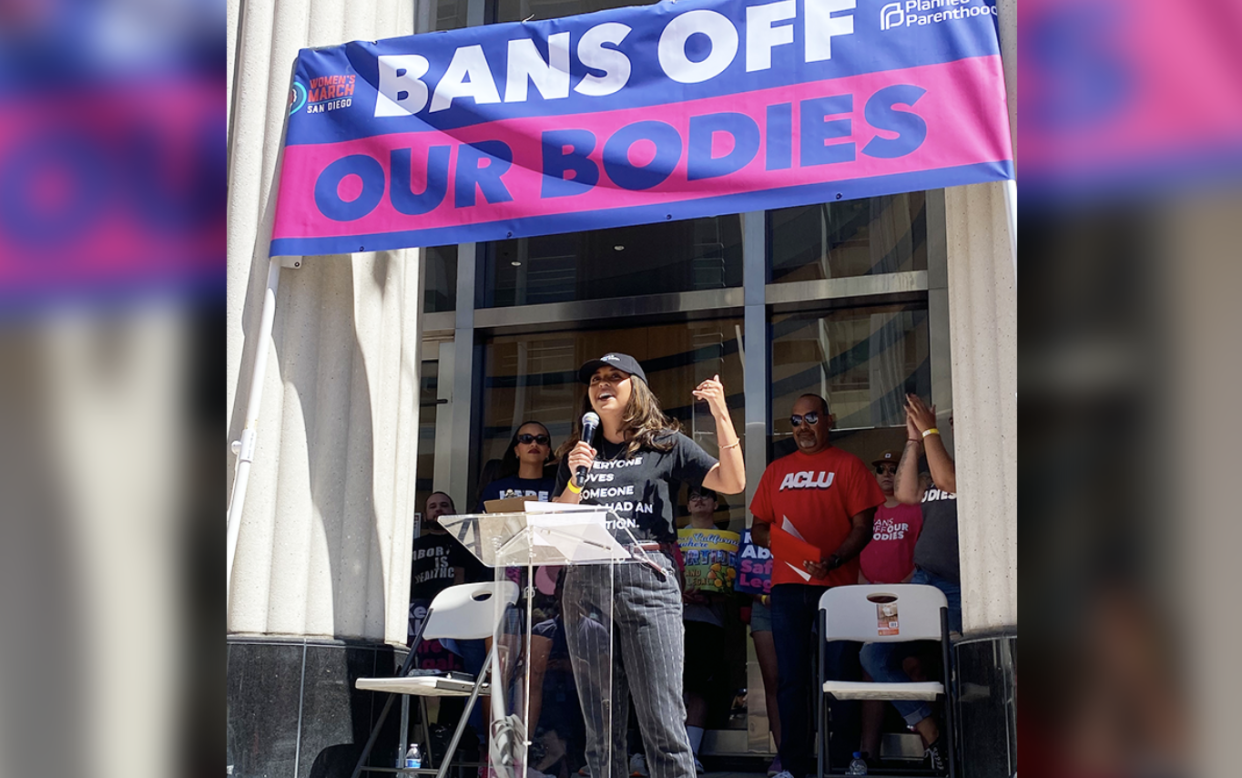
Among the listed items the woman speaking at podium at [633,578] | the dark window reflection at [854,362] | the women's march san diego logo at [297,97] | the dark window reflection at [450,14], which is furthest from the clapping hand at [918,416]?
the dark window reflection at [450,14]

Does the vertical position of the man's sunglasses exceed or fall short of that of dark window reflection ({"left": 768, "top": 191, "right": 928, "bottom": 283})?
it falls short

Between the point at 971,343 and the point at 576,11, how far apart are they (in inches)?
192

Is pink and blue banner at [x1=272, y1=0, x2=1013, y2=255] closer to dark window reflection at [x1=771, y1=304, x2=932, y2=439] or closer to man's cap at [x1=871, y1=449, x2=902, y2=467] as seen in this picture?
man's cap at [x1=871, y1=449, x2=902, y2=467]

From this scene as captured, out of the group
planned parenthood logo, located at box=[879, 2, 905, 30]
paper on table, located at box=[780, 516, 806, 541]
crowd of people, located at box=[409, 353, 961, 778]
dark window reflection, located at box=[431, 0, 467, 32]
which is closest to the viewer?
crowd of people, located at box=[409, 353, 961, 778]

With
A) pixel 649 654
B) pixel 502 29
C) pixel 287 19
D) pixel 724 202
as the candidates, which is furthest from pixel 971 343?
pixel 287 19

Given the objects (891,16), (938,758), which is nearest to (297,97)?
(891,16)

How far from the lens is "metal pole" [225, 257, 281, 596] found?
5113 mm

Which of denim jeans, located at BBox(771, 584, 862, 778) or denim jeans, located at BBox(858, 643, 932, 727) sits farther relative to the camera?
denim jeans, located at BBox(858, 643, 932, 727)

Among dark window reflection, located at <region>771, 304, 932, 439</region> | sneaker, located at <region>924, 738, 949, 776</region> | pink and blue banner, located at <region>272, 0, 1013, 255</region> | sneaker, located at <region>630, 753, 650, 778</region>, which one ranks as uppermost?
pink and blue banner, located at <region>272, 0, 1013, 255</region>

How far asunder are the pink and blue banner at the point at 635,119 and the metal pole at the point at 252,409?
0.23 metres

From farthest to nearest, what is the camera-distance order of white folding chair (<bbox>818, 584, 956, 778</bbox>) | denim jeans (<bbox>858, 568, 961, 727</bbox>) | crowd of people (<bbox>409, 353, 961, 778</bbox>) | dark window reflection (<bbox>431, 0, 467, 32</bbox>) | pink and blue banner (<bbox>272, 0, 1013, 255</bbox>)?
dark window reflection (<bbox>431, 0, 467, 32</bbox>) < denim jeans (<bbox>858, 568, 961, 727</bbox>) < white folding chair (<bbox>818, 584, 956, 778</bbox>) < pink and blue banner (<bbox>272, 0, 1013, 255</bbox>) < crowd of people (<bbox>409, 353, 961, 778</bbox>)

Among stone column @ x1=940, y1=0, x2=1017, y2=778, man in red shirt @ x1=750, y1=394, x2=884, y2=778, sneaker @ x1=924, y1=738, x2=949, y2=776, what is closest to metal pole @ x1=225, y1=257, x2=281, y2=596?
man in red shirt @ x1=750, y1=394, x2=884, y2=778
